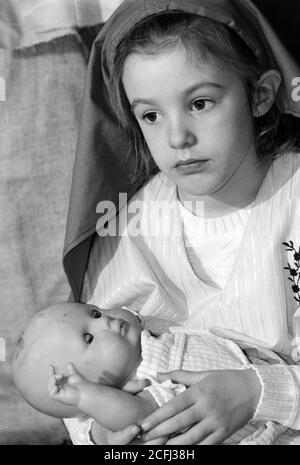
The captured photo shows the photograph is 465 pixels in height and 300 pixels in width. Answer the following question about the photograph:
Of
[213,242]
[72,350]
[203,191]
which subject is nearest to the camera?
[72,350]

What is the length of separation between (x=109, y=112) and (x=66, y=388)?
22.7 inches

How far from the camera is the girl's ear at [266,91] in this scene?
5.13 ft

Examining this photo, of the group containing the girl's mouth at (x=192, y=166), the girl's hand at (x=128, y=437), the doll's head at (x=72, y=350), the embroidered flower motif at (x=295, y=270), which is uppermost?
the girl's mouth at (x=192, y=166)

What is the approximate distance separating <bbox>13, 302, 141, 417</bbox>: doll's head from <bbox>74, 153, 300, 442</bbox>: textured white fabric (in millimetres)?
159

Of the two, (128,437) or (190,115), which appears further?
(190,115)

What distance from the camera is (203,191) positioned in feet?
5.13

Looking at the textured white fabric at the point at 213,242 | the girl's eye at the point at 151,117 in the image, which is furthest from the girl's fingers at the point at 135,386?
the girl's eye at the point at 151,117

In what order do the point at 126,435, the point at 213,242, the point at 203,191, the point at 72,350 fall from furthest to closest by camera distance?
the point at 213,242 → the point at 203,191 → the point at 72,350 → the point at 126,435

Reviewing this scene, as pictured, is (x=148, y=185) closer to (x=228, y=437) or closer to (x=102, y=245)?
(x=102, y=245)

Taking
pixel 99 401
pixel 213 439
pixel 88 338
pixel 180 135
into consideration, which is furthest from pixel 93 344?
pixel 180 135

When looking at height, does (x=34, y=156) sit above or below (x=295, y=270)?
above

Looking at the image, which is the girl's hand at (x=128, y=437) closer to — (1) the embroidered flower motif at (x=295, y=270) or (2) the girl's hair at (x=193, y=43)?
(1) the embroidered flower motif at (x=295, y=270)

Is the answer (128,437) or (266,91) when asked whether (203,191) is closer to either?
(266,91)

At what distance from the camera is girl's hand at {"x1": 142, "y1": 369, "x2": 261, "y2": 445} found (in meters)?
1.39
